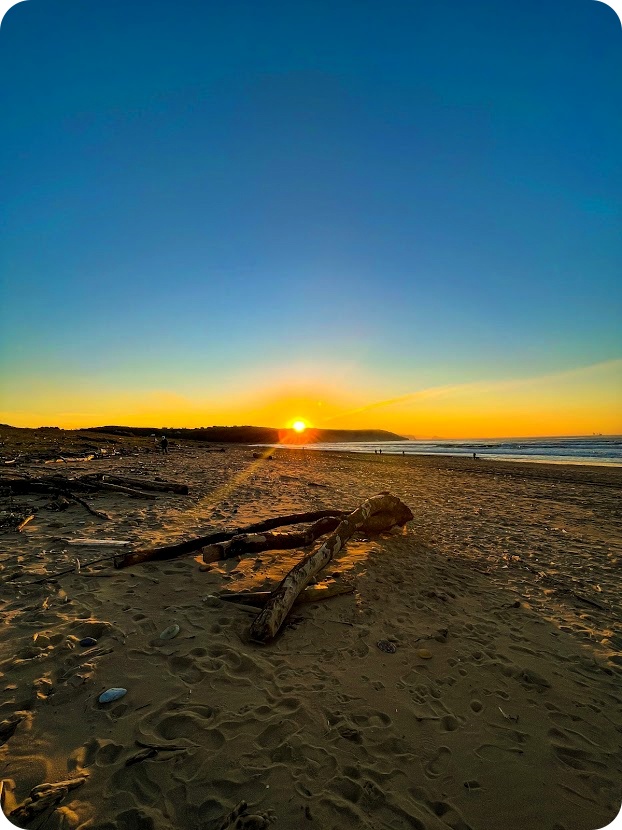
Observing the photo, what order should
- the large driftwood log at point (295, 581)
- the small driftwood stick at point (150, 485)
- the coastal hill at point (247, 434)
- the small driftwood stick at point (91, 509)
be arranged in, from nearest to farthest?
the large driftwood log at point (295, 581)
the small driftwood stick at point (91, 509)
the small driftwood stick at point (150, 485)
the coastal hill at point (247, 434)

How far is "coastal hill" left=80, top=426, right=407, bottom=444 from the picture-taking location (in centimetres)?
9308

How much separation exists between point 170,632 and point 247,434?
113606 millimetres

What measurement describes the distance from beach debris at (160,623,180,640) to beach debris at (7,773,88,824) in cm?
182

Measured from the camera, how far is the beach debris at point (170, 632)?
4.45 m

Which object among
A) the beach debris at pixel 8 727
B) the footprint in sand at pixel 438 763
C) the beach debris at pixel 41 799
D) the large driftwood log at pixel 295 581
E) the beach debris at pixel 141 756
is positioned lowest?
the footprint in sand at pixel 438 763

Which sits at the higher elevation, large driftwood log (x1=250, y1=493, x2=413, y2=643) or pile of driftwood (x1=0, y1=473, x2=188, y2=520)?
pile of driftwood (x1=0, y1=473, x2=188, y2=520)

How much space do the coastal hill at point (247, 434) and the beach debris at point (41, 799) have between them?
66524 mm


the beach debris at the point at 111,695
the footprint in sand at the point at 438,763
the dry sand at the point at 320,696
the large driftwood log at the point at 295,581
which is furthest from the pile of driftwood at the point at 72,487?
the footprint in sand at the point at 438,763

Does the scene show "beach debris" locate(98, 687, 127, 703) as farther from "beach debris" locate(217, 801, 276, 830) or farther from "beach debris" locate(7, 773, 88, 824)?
"beach debris" locate(217, 801, 276, 830)

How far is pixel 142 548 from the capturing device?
7207 mm

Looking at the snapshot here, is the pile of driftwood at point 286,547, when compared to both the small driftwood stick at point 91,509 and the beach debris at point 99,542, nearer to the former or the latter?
the beach debris at point 99,542

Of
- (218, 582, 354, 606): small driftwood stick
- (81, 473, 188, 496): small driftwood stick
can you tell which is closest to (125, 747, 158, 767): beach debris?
(218, 582, 354, 606): small driftwood stick

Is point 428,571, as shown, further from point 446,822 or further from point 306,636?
point 446,822

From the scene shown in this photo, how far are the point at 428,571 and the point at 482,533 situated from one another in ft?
13.8
